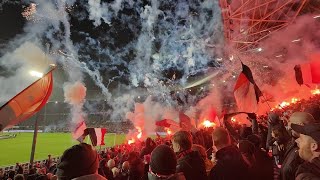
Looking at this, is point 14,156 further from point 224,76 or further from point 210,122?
point 224,76

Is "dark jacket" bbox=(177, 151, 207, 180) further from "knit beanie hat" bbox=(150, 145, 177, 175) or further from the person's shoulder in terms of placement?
the person's shoulder

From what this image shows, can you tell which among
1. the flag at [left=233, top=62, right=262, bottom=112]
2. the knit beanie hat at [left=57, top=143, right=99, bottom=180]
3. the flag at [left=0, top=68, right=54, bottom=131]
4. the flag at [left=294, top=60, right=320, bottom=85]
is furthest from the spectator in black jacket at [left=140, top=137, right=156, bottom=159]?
the knit beanie hat at [left=57, top=143, right=99, bottom=180]

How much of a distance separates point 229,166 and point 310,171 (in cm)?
129

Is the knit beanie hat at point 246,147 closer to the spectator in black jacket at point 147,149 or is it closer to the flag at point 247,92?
the flag at point 247,92

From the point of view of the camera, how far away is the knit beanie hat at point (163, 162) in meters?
2.62

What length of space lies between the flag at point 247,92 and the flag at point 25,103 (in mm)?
4238

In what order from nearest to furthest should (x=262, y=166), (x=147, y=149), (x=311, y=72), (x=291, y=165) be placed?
1. (x=291, y=165)
2. (x=262, y=166)
3. (x=147, y=149)
4. (x=311, y=72)

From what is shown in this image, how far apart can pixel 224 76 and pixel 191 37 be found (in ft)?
28.6

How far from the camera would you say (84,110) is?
75500mm

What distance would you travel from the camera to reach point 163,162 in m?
2.62

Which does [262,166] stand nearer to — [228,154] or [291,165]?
[228,154]

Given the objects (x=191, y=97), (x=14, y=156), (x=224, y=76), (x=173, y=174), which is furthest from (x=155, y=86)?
(x=173, y=174)

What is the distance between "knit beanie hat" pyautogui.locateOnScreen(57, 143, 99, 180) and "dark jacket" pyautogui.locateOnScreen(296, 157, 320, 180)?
1.48m

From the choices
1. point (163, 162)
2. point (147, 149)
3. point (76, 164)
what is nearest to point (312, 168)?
point (163, 162)
